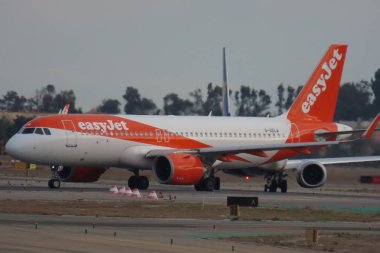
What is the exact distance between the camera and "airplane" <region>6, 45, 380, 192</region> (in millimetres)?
55000

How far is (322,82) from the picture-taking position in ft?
Result: 220

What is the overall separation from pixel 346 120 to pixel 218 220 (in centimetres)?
8004

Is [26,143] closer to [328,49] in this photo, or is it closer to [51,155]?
[51,155]

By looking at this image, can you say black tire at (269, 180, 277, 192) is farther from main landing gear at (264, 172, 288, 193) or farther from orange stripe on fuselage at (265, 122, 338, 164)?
orange stripe on fuselage at (265, 122, 338, 164)

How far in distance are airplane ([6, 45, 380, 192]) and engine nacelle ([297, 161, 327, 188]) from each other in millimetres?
55

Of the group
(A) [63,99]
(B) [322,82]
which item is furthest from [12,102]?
(B) [322,82]

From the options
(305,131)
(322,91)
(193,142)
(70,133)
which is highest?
(322,91)

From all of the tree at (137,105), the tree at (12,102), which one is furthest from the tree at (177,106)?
the tree at (12,102)

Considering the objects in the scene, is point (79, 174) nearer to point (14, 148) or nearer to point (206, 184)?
point (14, 148)

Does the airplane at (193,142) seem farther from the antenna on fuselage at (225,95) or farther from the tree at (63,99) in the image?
the tree at (63,99)

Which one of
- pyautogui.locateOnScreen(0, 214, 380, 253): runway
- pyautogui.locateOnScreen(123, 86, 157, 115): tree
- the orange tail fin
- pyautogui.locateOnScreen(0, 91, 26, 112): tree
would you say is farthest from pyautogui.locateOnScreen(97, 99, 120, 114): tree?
pyautogui.locateOnScreen(0, 214, 380, 253): runway

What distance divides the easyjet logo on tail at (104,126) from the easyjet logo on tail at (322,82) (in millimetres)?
13951

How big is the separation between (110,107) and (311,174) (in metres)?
69.7

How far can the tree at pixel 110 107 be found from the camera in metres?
129
